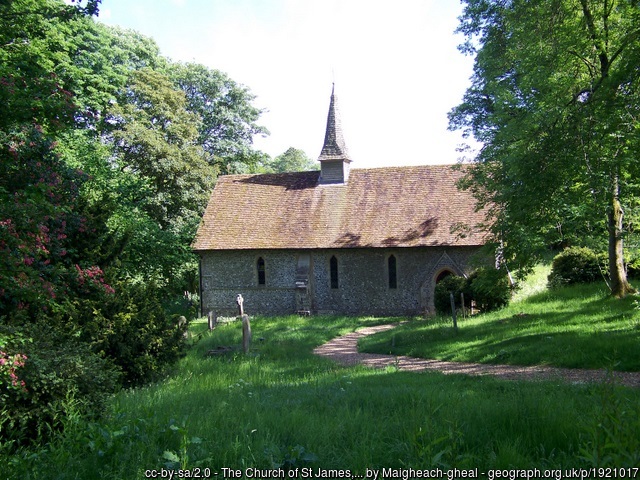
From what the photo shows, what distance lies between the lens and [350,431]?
18.7ft

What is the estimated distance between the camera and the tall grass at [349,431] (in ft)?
15.2

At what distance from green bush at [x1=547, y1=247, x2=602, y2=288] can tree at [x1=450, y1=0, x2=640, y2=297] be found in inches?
236

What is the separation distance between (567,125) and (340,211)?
743 inches

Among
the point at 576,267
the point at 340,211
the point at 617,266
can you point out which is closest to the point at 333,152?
the point at 340,211

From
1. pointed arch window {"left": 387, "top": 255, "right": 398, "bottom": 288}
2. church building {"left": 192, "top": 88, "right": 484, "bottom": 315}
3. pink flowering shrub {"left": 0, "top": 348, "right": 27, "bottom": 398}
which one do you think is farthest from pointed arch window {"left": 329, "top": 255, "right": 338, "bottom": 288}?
pink flowering shrub {"left": 0, "top": 348, "right": 27, "bottom": 398}

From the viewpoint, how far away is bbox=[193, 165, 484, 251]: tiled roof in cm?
2723

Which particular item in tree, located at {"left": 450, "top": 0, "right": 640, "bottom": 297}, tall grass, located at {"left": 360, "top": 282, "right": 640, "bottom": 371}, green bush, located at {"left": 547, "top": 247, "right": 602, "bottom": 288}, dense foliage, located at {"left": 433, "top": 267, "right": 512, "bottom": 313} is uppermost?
tree, located at {"left": 450, "top": 0, "right": 640, "bottom": 297}

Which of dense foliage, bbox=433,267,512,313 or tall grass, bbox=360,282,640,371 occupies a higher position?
dense foliage, bbox=433,267,512,313

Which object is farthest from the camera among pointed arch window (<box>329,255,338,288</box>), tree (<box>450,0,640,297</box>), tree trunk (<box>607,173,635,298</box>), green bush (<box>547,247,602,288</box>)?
pointed arch window (<box>329,255,338,288</box>)

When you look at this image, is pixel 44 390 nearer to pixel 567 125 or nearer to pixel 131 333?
pixel 131 333

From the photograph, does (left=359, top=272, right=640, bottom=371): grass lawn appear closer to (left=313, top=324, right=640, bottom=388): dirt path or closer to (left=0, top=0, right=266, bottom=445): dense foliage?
(left=313, top=324, right=640, bottom=388): dirt path

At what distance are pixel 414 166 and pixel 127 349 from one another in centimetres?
2251

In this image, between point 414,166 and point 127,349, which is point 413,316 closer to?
point 414,166

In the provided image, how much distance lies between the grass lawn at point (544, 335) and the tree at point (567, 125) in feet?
7.25
